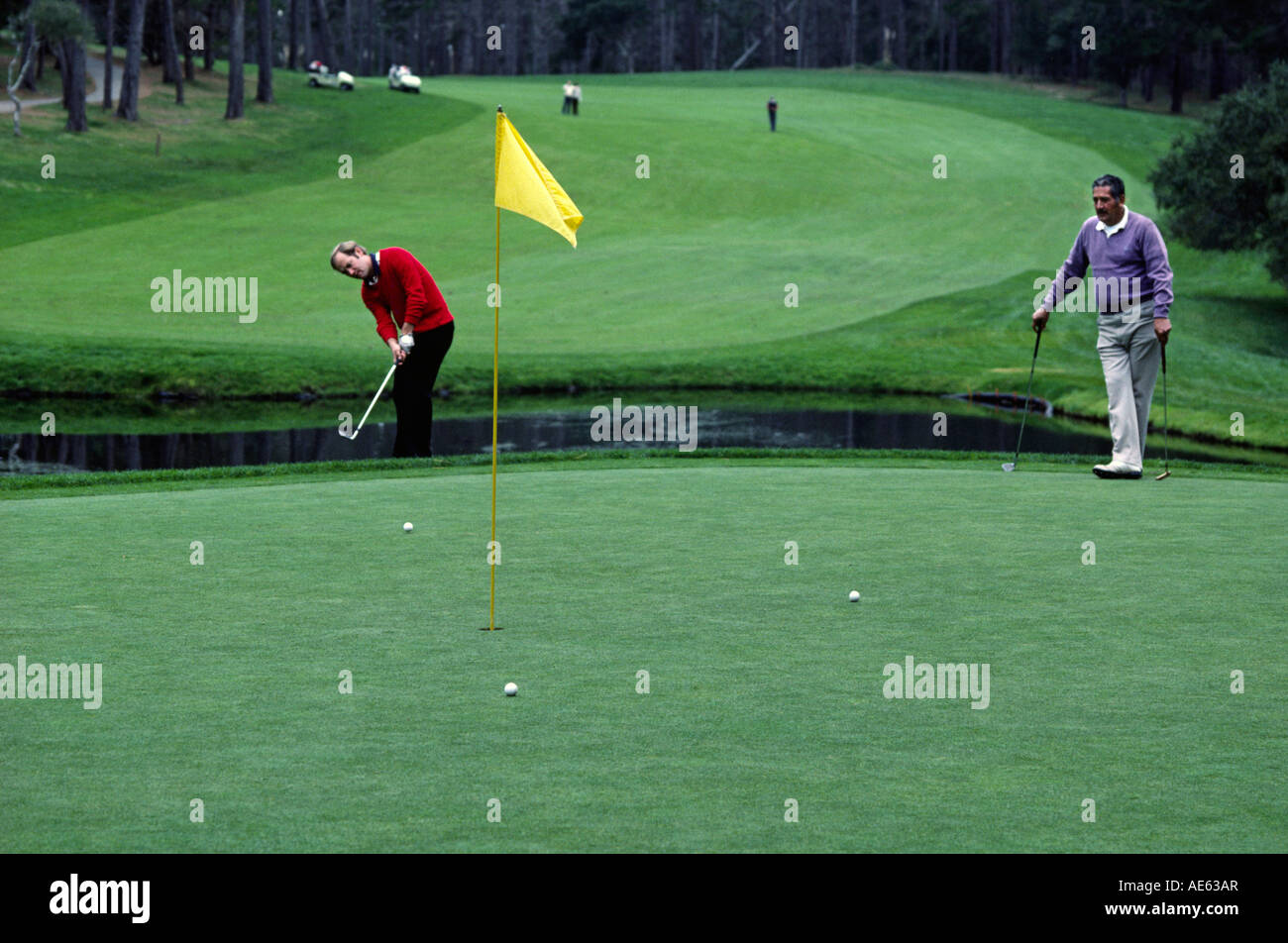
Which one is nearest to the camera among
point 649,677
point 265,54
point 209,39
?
point 649,677

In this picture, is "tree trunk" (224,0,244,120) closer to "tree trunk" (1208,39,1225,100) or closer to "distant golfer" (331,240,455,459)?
"distant golfer" (331,240,455,459)

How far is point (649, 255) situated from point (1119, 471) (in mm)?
27987

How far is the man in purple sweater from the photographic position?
13234 millimetres

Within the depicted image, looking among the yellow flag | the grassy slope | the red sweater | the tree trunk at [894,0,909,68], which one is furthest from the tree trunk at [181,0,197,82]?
the yellow flag

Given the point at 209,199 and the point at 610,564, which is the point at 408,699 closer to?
the point at 610,564

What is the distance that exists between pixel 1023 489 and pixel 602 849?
8700mm

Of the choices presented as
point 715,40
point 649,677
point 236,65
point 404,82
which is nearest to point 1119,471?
point 649,677

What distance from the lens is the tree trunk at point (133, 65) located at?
A: 5103 cm

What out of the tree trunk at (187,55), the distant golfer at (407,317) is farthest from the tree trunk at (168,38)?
the distant golfer at (407,317)

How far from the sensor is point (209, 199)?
148ft

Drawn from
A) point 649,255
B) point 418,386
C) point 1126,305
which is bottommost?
point 418,386

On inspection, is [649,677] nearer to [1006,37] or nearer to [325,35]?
[325,35]

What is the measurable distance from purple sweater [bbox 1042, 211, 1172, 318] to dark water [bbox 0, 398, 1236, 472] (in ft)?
28.1

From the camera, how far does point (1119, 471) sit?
1336cm
